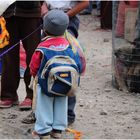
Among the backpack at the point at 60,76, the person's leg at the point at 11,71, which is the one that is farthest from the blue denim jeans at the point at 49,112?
the person's leg at the point at 11,71

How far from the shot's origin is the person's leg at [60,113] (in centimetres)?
435

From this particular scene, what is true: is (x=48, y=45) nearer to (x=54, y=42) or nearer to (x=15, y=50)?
(x=54, y=42)

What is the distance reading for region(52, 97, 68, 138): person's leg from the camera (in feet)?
14.3

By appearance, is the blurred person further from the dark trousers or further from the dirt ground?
the dirt ground

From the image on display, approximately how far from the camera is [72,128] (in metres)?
4.83

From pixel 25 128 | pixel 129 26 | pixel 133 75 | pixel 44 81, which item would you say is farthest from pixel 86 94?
pixel 44 81

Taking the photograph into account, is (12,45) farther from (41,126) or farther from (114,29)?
(114,29)

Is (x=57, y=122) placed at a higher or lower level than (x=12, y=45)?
lower

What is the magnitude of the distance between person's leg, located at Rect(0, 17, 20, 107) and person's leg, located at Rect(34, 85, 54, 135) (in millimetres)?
1098

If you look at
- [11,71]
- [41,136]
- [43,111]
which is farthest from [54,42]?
[11,71]

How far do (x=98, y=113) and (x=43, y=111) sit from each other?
45.7 inches

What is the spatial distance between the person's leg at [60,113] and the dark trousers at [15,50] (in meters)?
0.99

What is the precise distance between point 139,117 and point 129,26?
4.77 ft

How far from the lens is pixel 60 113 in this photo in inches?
172
